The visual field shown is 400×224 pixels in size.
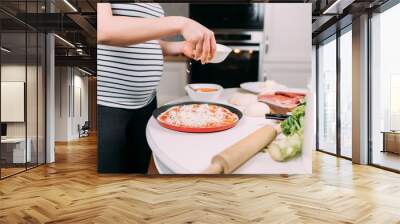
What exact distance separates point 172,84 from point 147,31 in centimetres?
65

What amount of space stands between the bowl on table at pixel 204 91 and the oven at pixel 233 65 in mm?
47

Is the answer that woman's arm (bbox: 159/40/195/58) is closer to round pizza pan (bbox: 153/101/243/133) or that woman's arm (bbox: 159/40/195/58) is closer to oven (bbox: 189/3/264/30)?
oven (bbox: 189/3/264/30)

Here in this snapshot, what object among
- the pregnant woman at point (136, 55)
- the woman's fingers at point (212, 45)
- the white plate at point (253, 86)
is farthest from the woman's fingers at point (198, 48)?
the white plate at point (253, 86)

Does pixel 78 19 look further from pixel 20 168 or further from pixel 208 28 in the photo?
pixel 208 28

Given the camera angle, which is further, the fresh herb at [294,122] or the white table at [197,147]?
the fresh herb at [294,122]

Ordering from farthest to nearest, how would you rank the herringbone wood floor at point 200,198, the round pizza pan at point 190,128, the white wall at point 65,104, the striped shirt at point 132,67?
1. the white wall at point 65,104
2. the striped shirt at point 132,67
3. the round pizza pan at point 190,128
4. the herringbone wood floor at point 200,198

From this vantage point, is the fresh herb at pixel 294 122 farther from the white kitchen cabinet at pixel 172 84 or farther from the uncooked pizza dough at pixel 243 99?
the white kitchen cabinet at pixel 172 84

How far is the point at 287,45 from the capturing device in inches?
175

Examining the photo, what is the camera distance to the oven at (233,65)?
14.2ft

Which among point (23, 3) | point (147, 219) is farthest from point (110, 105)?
A: point (23, 3)

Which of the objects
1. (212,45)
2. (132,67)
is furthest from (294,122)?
(132,67)

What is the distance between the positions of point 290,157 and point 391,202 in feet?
3.67

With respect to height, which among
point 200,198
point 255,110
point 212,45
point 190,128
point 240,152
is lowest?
point 200,198

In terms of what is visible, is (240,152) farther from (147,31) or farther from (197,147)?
(147,31)
